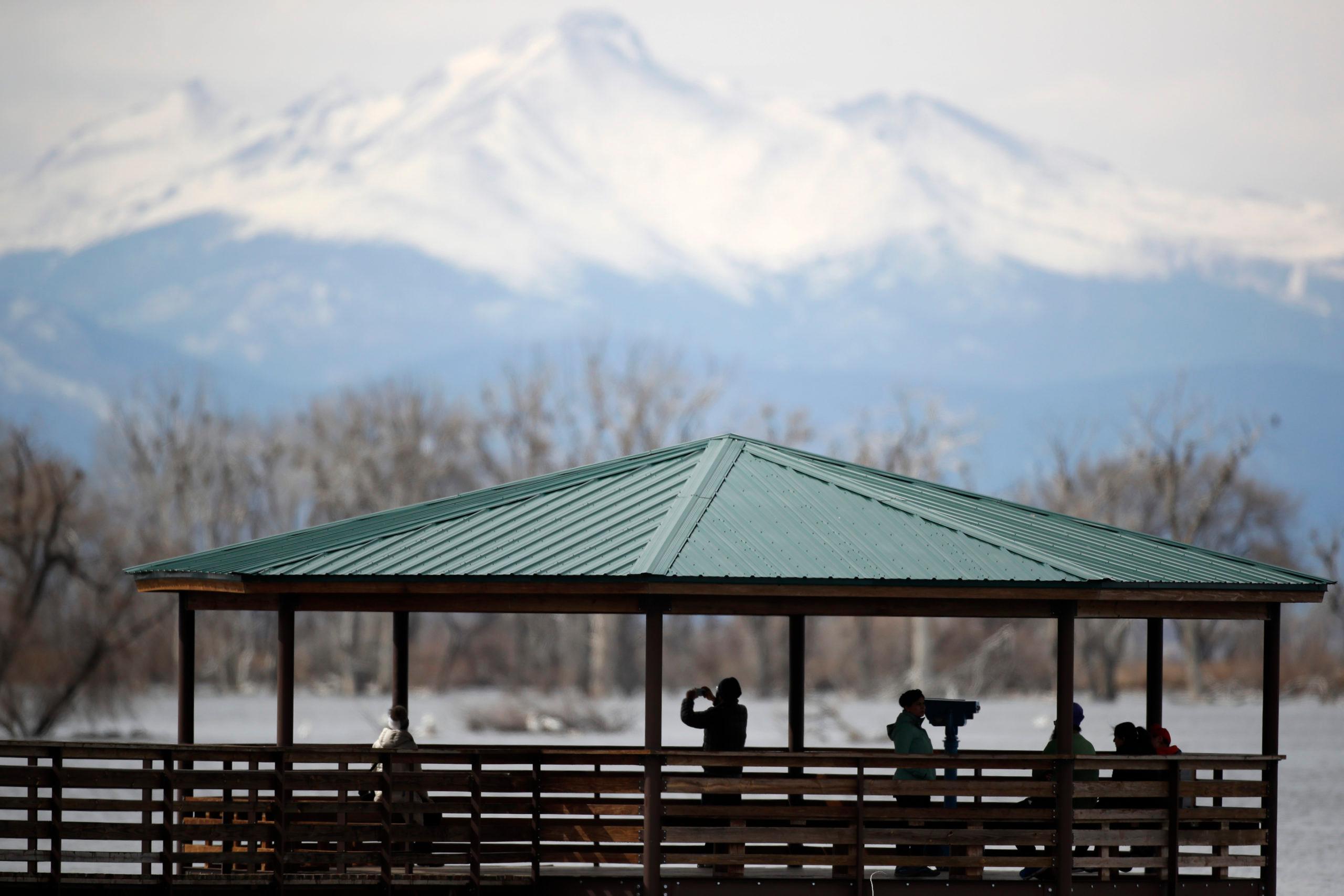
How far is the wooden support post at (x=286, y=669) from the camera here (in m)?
15.1

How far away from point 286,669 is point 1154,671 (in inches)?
301

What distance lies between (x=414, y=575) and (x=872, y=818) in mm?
3910

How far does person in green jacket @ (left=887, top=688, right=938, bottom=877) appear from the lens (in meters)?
14.7

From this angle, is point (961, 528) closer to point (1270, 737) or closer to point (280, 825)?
point (1270, 737)

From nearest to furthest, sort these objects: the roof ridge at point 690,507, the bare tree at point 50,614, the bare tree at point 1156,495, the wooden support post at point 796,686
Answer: the roof ridge at point 690,507 → the wooden support post at point 796,686 → the bare tree at point 50,614 → the bare tree at point 1156,495

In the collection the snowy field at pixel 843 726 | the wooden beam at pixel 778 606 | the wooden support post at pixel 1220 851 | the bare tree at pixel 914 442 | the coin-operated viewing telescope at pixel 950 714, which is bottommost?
the snowy field at pixel 843 726

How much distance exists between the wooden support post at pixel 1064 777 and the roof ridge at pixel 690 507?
2960 mm

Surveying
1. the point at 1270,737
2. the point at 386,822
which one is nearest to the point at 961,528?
the point at 1270,737

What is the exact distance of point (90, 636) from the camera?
41.7 metres

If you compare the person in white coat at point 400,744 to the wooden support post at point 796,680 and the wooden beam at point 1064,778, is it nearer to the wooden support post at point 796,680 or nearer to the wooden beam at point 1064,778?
the wooden support post at point 796,680

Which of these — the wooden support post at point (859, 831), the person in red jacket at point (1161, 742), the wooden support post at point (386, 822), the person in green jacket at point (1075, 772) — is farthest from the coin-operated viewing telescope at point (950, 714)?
the wooden support post at point (386, 822)

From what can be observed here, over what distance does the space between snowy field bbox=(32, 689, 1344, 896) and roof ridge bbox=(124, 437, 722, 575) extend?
55.8ft

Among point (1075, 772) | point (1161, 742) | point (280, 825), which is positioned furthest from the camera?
point (1161, 742)

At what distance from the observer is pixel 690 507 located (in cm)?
1552
